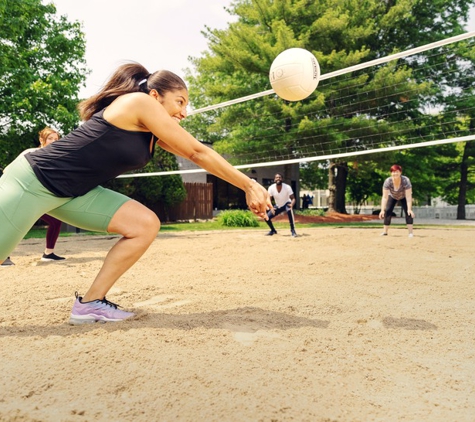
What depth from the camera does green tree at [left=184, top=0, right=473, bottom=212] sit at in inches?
774

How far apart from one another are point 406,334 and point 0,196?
271 cm

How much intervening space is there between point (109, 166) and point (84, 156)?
165 millimetres

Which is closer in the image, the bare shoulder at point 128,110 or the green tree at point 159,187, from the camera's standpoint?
the bare shoulder at point 128,110

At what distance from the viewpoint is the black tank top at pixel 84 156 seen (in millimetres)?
2824

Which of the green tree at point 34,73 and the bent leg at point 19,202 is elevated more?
the green tree at point 34,73

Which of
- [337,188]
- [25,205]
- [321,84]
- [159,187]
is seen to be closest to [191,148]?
[25,205]

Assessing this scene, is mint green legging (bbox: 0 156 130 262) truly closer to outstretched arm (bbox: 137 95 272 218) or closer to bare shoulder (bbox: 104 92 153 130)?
bare shoulder (bbox: 104 92 153 130)

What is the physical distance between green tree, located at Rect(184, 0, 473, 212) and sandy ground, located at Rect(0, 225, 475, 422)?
15.3 m

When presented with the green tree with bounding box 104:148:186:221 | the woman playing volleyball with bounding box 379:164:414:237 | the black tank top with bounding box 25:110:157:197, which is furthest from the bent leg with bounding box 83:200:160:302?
the green tree with bounding box 104:148:186:221

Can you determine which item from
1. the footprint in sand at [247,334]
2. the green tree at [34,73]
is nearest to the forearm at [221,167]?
the footprint in sand at [247,334]

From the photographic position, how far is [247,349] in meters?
2.59

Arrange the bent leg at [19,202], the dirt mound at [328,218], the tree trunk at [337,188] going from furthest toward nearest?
the tree trunk at [337,188] < the dirt mound at [328,218] < the bent leg at [19,202]

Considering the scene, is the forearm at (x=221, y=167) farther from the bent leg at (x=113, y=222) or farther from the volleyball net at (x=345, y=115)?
the volleyball net at (x=345, y=115)

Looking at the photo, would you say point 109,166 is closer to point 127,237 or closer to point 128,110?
point 128,110
